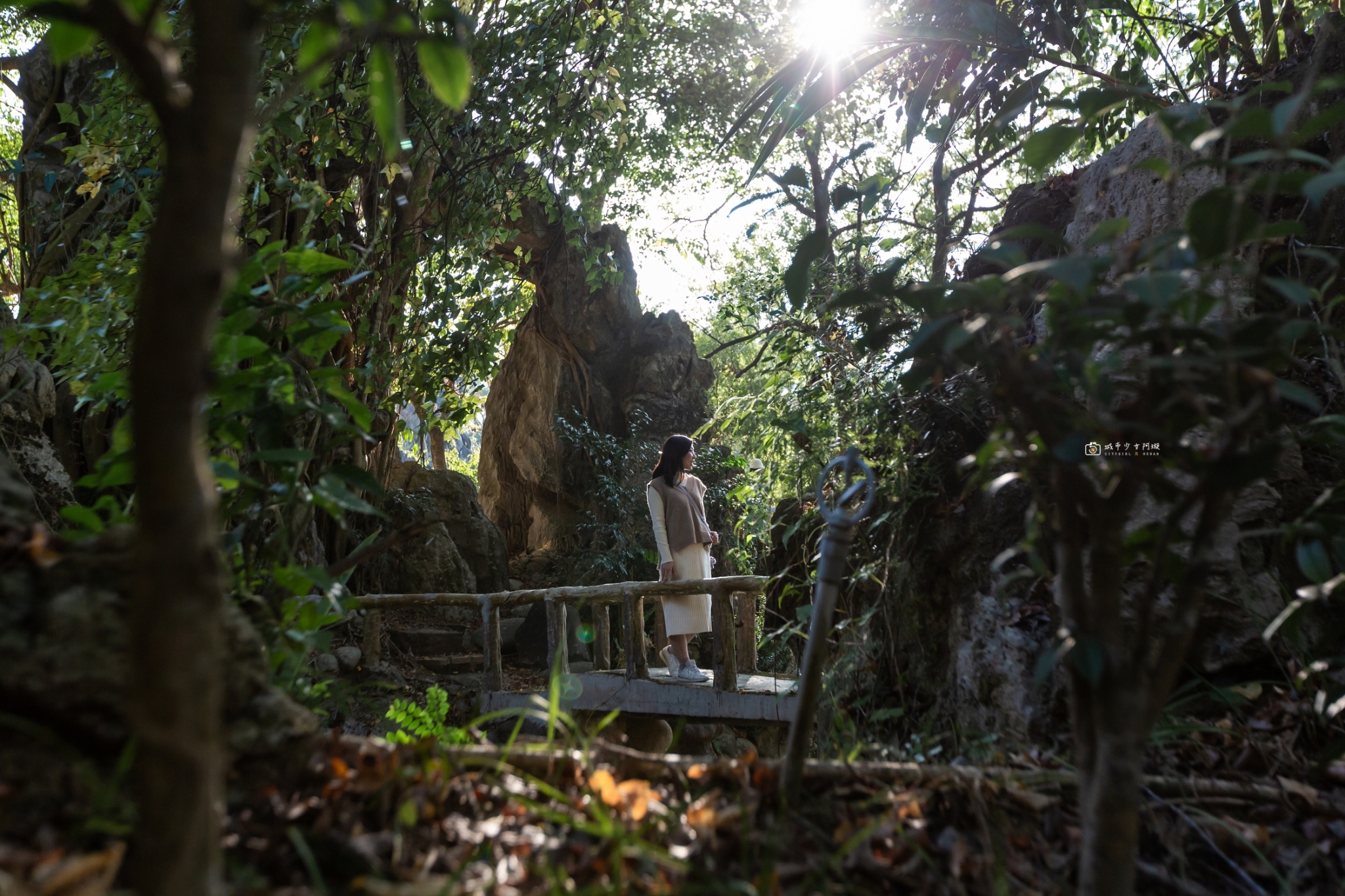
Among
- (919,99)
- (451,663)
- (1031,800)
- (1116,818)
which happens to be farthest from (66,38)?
(451,663)

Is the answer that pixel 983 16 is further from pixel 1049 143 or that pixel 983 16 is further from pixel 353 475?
pixel 353 475

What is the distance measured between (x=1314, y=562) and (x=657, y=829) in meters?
1.40

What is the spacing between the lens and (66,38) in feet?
3.17

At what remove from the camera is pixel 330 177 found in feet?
24.9

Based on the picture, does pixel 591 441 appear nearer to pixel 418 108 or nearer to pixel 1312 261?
pixel 418 108

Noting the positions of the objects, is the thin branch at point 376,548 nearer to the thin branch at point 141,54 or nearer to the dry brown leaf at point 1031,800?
the thin branch at point 141,54

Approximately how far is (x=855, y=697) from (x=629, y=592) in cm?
299

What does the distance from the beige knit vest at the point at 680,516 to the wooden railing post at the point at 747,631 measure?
22.5 inches

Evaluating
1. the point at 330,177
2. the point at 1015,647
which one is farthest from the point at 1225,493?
the point at 330,177

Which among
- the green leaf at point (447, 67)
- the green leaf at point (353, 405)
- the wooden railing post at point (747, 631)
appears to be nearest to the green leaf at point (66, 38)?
the green leaf at point (447, 67)

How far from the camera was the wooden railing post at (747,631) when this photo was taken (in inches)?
237

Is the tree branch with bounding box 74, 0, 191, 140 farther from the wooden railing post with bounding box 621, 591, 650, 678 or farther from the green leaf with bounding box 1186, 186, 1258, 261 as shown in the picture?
the wooden railing post with bounding box 621, 591, 650, 678

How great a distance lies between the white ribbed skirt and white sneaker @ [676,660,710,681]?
0.33m

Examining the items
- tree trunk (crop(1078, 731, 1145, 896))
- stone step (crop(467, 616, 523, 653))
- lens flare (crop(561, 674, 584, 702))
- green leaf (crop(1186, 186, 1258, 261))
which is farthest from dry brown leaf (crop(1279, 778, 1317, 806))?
stone step (crop(467, 616, 523, 653))
